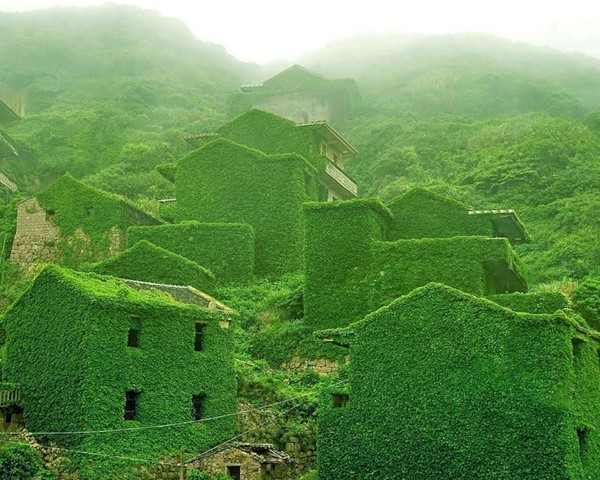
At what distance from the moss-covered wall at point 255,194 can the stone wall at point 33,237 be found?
7134mm

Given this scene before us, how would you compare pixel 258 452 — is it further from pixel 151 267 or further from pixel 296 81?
pixel 296 81

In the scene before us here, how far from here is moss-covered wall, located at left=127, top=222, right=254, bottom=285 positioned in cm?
4134

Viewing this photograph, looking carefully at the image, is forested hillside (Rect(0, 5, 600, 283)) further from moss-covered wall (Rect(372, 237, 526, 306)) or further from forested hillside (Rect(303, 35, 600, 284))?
moss-covered wall (Rect(372, 237, 526, 306))

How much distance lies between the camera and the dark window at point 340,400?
84.8ft

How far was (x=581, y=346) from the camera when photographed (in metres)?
24.5

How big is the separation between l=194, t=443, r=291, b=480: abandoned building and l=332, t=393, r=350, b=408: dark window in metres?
2.87

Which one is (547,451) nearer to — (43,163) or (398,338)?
(398,338)

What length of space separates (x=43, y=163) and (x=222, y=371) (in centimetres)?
4285

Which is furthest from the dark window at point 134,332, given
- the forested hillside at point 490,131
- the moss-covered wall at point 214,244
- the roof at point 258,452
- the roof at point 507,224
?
the forested hillside at point 490,131

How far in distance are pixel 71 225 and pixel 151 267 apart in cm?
984

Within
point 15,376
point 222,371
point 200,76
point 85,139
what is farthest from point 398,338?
point 200,76

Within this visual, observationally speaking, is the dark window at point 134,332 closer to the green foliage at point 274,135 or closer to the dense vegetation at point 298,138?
the dense vegetation at point 298,138

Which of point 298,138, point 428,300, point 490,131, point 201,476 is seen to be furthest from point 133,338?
point 490,131

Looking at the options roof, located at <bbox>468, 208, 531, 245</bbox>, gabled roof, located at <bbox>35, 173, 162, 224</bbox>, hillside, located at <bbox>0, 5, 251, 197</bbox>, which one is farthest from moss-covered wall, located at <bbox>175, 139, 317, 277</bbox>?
hillside, located at <bbox>0, 5, 251, 197</bbox>
